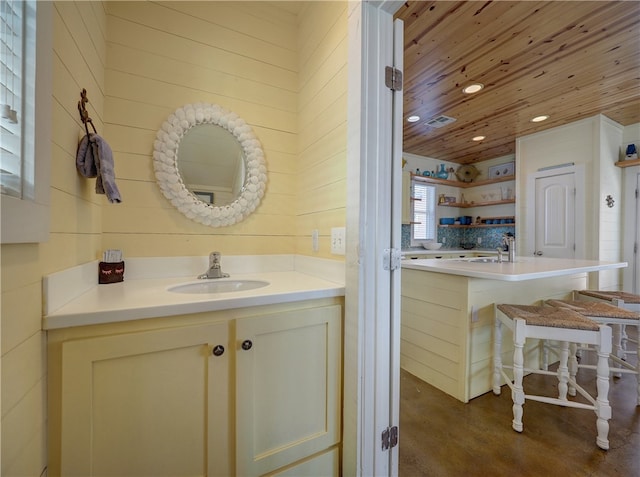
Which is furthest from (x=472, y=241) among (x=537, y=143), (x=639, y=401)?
(x=639, y=401)

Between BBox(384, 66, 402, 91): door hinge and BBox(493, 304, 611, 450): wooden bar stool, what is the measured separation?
4.86ft

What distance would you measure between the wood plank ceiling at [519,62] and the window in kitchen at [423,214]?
1.31 meters

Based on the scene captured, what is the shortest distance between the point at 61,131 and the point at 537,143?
5150mm

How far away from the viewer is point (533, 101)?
3021 mm

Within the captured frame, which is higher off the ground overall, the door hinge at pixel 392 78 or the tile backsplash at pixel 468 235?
the door hinge at pixel 392 78

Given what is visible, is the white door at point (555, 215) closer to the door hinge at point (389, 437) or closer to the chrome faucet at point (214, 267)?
the door hinge at point (389, 437)

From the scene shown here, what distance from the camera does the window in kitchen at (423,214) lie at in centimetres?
484

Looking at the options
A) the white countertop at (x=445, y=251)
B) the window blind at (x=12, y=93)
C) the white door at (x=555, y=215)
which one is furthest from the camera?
the white countertop at (x=445, y=251)

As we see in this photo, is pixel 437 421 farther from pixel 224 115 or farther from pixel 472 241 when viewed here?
pixel 472 241

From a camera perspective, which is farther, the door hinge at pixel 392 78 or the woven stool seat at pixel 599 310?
the woven stool seat at pixel 599 310

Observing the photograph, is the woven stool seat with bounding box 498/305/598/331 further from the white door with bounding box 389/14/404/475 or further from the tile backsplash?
the tile backsplash

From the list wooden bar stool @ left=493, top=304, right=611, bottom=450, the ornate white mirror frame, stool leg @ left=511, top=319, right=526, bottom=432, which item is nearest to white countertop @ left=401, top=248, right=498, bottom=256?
wooden bar stool @ left=493, top=304, right=611, bottom=450

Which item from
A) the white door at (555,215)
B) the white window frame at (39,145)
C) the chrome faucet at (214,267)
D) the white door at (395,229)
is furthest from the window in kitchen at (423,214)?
the white window frame at (39,145)

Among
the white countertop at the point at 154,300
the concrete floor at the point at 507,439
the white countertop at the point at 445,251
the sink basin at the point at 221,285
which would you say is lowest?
the concrete floor at the point at 507,439
